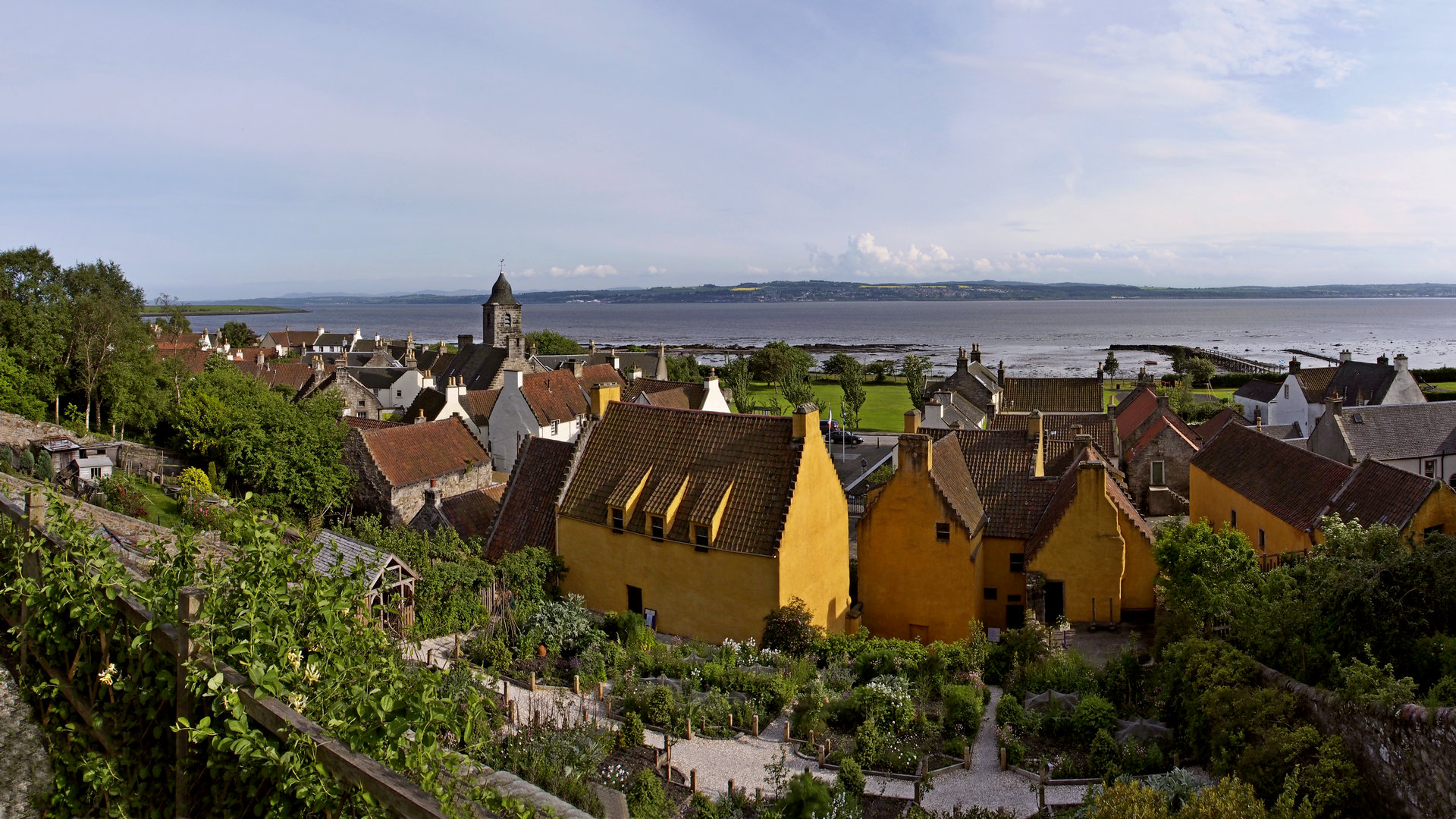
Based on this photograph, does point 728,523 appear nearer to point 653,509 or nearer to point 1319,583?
point 653,509

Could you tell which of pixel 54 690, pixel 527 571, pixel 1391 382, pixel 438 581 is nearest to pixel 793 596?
pixel 527 571

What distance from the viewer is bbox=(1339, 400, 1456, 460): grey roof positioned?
3856 cm

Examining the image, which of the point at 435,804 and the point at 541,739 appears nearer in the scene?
the point at 435,804

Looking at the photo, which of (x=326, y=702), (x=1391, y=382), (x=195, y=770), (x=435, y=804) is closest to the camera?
(x=435, y=804)

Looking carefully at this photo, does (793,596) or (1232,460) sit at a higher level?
(1232,460)

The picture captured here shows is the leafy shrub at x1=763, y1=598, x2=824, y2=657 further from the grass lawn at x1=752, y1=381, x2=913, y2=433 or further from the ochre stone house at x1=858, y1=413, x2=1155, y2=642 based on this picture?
the grass lawn at x1=752, y1=381, x2=913, y2=433

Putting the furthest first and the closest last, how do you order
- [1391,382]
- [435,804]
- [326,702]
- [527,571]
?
[1391,382], [527,571], [326,702], [435,804]

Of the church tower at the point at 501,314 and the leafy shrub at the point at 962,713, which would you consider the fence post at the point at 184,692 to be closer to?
the leafy shrub at the point at 962,713

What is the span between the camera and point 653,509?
23.2 m

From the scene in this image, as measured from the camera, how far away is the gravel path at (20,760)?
286 inches

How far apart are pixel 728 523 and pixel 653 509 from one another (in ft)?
7.11

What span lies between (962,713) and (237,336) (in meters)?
163

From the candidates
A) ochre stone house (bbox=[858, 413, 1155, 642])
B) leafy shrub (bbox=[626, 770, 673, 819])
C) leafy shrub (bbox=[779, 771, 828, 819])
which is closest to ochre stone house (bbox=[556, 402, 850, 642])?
ochre stone house (bbox=[858, 413, 1155, 642])

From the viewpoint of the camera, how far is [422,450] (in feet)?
127
